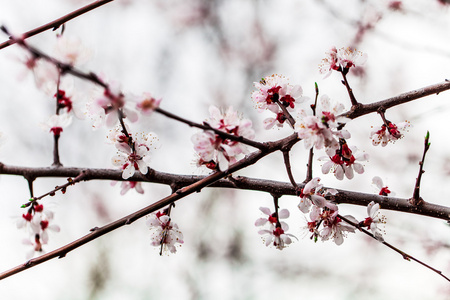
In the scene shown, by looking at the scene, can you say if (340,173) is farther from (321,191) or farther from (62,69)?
(62,69)

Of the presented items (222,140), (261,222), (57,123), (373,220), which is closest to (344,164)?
(373,220)

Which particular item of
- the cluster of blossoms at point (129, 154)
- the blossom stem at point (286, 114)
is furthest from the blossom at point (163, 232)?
the blossom stem at point (286, 114)

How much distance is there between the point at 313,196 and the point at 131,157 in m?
0.41

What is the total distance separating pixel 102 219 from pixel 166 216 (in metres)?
3.43

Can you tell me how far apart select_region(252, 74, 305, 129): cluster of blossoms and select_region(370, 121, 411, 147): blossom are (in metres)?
0.25

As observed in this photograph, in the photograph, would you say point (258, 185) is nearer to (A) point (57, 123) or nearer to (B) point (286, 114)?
(B) point (286, 114)

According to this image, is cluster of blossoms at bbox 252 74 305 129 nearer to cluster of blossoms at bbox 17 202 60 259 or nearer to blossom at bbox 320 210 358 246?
blossom at bbox 320 210 358 246

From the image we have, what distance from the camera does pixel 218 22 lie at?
427cm

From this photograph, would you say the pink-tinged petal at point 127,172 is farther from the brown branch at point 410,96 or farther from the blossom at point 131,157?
the brown branch at point 410,96

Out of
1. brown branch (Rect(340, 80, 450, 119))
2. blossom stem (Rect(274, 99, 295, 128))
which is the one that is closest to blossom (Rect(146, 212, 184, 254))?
blossom stem (Rect(274, 99, 295, 128))

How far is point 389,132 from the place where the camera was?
3.48 feet

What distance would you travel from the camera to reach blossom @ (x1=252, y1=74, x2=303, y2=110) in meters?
1.00

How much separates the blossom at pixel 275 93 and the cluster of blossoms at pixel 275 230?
0.27 m

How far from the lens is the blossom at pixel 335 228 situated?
96 centimetres
